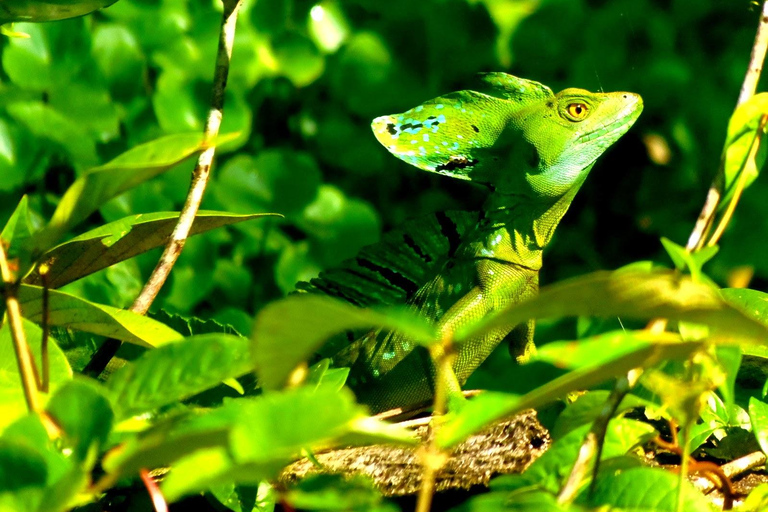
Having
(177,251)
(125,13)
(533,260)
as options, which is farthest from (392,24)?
(177,251)

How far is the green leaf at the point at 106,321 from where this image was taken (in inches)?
24.3

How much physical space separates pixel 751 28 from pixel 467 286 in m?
1.17

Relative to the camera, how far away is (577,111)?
4.87 feet

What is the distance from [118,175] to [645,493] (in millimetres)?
323

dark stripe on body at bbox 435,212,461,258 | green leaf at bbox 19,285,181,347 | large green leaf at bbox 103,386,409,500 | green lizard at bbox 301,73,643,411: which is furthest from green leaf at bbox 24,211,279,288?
dark stripe on body at bbox 435,212,461,258

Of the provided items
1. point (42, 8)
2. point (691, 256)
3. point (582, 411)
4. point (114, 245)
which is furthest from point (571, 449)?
point (42, 8)

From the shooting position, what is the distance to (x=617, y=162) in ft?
7.43

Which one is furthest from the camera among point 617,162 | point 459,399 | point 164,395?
point 617,162

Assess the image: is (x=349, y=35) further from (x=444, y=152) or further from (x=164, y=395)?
(x=164, y=395)

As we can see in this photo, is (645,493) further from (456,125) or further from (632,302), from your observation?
(456,125)

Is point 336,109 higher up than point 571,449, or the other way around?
point 571,449

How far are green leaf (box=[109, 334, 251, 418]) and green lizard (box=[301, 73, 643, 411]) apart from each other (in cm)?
98

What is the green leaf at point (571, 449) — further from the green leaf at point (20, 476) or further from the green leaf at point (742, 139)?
the green leaf at point (20, 476)

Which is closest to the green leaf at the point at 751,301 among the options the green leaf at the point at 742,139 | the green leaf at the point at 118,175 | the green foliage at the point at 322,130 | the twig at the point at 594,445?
the green foliage at the point at 322,130
